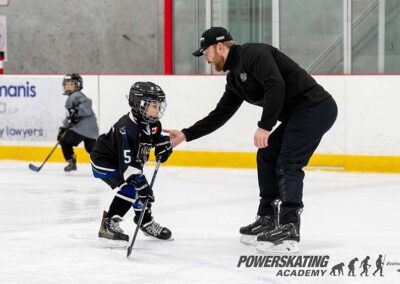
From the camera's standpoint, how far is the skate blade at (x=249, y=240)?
4613 mm

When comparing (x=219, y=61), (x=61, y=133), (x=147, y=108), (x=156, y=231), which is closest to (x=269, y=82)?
(x=219, y=61)

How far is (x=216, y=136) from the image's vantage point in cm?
895

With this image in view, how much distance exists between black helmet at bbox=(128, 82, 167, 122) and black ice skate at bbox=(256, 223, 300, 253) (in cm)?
77

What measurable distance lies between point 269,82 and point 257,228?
86 cm

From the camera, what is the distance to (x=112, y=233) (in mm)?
4582

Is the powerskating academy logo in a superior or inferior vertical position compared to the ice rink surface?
superior

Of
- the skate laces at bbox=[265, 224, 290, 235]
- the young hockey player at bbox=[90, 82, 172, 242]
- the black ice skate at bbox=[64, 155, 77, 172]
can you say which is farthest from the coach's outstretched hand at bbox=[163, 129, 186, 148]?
the black ice skate at bbox=[64, 155, 77, 172]

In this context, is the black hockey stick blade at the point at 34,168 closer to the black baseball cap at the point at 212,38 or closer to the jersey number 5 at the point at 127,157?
the jersey number 5 at the point at 127,157

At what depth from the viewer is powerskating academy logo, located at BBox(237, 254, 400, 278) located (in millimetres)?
3859

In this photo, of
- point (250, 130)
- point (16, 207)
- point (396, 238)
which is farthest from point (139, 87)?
point (250, 130)

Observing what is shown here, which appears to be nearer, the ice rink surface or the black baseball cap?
the ice rink surface

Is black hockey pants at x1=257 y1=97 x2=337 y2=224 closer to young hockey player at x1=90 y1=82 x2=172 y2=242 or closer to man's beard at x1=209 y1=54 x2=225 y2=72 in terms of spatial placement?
man's beard at x1=209 y1=54 x2=225 y2=72

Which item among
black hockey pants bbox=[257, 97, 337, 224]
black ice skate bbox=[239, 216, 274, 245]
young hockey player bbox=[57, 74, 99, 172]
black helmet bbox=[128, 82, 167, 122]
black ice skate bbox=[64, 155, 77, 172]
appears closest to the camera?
black hockey pants bbox=[257, 97, 337, 224]

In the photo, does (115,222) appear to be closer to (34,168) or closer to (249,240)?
(249,240)
